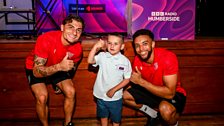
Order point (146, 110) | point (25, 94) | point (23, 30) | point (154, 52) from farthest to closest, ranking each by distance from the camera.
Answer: point (23, 30) < point (25, 94) < point (146, 110) < point (154, 52)

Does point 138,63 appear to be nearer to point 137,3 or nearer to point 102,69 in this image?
point 102,69

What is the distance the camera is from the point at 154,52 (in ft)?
8.31

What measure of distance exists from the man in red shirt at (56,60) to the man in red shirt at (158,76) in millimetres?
562

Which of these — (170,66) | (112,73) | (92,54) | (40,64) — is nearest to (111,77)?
(112,73)

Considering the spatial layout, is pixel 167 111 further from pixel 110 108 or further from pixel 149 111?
pixel 110 108

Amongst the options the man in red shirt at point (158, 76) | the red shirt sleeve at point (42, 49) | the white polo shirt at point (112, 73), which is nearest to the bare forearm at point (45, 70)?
the red shirt sleeve at point (42, 49)

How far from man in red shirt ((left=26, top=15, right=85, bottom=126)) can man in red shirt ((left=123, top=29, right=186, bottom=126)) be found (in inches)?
22.1

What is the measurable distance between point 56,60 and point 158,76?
96 cm

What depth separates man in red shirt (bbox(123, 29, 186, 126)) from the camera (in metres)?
2.43

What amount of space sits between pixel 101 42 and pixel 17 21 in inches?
122

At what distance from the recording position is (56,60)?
2.59 meters

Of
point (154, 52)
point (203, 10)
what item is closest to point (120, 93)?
point (154, 52)

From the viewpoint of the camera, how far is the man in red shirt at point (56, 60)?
244 cm

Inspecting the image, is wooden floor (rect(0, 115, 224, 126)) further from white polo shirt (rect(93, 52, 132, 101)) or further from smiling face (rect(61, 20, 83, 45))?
smiling face (rect(61, 20, 83, 45))
